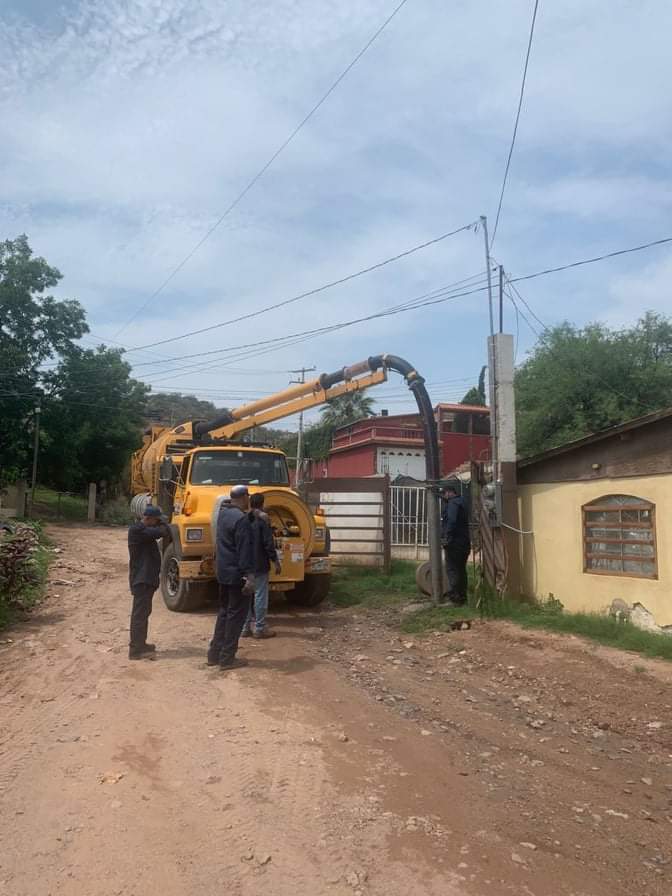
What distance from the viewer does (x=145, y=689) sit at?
21.7 ft

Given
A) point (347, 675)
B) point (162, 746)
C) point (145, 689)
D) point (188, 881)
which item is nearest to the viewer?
point (188, 881)

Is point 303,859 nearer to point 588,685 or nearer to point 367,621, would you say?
point 588,685

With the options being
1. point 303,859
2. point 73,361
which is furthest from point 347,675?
point 73,361

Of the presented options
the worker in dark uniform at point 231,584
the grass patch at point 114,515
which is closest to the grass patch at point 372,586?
the worker in dark uniform at point 231,584

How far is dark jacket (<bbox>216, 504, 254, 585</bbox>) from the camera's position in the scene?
7598 mm

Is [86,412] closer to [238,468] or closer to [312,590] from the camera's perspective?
[238,468]

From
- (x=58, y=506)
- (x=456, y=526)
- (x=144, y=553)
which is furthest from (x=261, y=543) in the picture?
(x=58, y=506)

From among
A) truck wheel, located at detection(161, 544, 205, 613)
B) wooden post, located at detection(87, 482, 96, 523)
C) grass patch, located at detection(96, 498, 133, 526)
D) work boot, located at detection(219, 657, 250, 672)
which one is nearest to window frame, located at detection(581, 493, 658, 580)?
work boot, located at detection(219, 657, 250, 672)

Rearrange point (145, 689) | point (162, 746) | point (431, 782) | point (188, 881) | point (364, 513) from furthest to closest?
point (364, 513) → point (145, 689) → point (162, 746) → point (431, 782) → point (188, 881)

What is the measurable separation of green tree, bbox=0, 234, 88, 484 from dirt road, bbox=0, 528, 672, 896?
23443 mm

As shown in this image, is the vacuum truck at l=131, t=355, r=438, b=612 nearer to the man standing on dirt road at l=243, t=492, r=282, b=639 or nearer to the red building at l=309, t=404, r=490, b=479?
the man standing on dirt road at l=243, t=492, r=282, b=639

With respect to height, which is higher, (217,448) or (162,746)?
(217,448)

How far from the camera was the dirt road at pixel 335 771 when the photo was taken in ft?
11.7

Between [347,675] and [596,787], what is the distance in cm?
312
